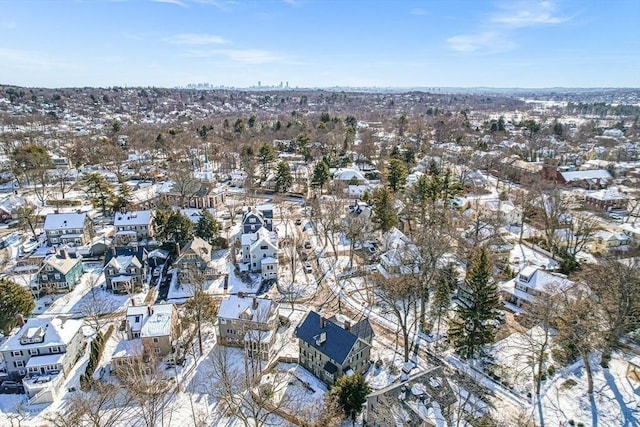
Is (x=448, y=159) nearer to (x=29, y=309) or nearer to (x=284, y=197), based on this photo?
(x=284, y=197)

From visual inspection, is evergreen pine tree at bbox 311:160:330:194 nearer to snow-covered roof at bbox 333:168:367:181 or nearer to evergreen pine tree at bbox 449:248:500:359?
snow-covered roof at bbox 333:168:367:181

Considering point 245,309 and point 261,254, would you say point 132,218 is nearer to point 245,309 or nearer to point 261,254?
point 261,254

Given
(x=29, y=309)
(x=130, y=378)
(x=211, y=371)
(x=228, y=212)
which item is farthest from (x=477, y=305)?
(x=228, y=212)

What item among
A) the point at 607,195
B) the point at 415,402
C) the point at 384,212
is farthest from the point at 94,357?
the point at 607,195

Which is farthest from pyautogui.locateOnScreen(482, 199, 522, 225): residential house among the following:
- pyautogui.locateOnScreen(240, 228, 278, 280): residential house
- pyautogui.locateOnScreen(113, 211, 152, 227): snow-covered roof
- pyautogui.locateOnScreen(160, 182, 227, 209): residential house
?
pyautogui.locateOnScreen(113, 211, 152, 227): snow-covered roof

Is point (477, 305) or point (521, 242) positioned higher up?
point (477, 305)

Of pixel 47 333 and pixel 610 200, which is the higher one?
pixel 610 200

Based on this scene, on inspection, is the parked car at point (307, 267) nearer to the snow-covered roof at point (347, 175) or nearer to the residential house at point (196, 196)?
the residential house at point (196, 196)
